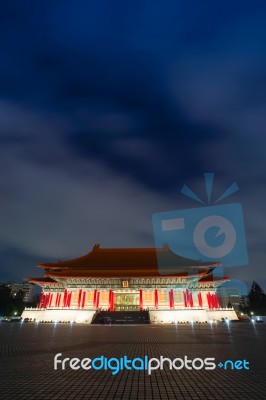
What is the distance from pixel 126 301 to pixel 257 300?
42.2 metres

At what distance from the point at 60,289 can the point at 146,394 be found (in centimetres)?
3932

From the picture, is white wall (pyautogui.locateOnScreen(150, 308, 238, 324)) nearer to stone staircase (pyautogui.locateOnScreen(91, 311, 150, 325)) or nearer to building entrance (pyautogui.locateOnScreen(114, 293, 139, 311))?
stone staircase (pyautogui.locateOnScreen(91, 311, 150, 325))

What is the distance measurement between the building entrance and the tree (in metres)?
38.0

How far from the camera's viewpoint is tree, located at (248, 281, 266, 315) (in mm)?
61713

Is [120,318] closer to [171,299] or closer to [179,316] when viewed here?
[179,316]

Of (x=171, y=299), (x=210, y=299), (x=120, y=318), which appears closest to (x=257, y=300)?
(x=210, y=299)

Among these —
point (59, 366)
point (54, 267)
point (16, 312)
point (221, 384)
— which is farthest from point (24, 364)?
point (16, 312)

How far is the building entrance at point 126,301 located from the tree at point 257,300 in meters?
38.0

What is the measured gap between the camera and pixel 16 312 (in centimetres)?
5488

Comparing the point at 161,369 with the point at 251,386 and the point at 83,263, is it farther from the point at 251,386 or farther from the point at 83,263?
the point at 83,263

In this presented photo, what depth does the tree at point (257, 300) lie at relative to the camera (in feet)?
202

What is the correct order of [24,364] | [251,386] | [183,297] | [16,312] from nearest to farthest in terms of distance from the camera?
[251,386], [24,364], [183,297], [16,312]

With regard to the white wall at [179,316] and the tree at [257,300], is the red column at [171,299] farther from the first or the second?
the tree at [257,300]

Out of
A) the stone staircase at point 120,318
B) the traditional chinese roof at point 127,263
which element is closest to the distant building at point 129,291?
the traditional chinese roof at point 127,263
